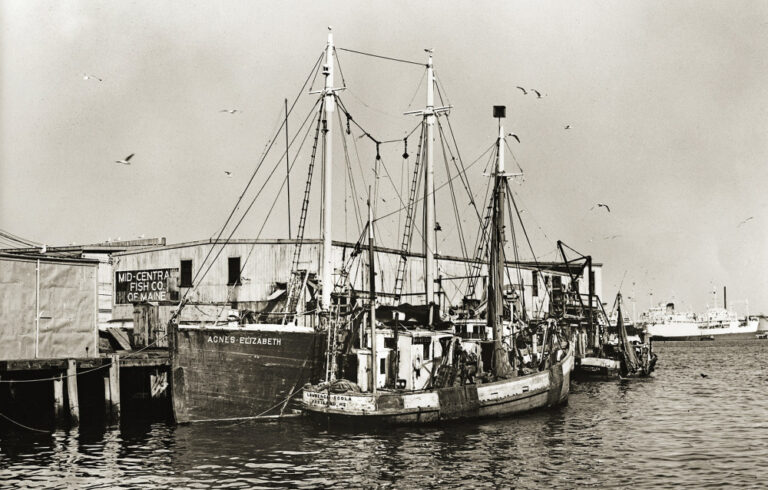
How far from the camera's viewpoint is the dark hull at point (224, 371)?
34.1 meters

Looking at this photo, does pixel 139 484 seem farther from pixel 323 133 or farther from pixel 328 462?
pixel 323 133

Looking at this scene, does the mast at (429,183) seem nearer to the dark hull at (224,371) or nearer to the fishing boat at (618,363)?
the dark hull at (224,371)

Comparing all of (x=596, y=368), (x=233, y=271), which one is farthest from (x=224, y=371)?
(x=596, y=368)

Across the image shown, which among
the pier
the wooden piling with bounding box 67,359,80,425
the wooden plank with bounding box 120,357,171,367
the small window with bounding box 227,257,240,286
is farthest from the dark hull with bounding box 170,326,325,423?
the small window with bounding box 227,257,240,286

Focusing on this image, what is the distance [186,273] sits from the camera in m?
50.8

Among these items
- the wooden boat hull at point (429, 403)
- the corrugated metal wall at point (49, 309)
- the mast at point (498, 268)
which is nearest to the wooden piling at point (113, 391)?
the corrugated metal wall at point (49, 309)

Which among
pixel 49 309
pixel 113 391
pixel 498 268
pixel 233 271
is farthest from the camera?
pixel 233 271

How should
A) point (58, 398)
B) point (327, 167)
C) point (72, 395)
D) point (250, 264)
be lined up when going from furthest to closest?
point (250, 264), point (327, 167), point (58, 398), point (72, 395)

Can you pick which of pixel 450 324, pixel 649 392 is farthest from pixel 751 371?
pixel 450 324

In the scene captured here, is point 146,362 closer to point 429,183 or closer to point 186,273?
point 186,273

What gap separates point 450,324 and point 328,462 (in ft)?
50.2

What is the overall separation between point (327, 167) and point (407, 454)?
14734mm

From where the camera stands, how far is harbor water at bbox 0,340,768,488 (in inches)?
959

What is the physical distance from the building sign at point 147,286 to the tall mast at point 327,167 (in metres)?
16.3
